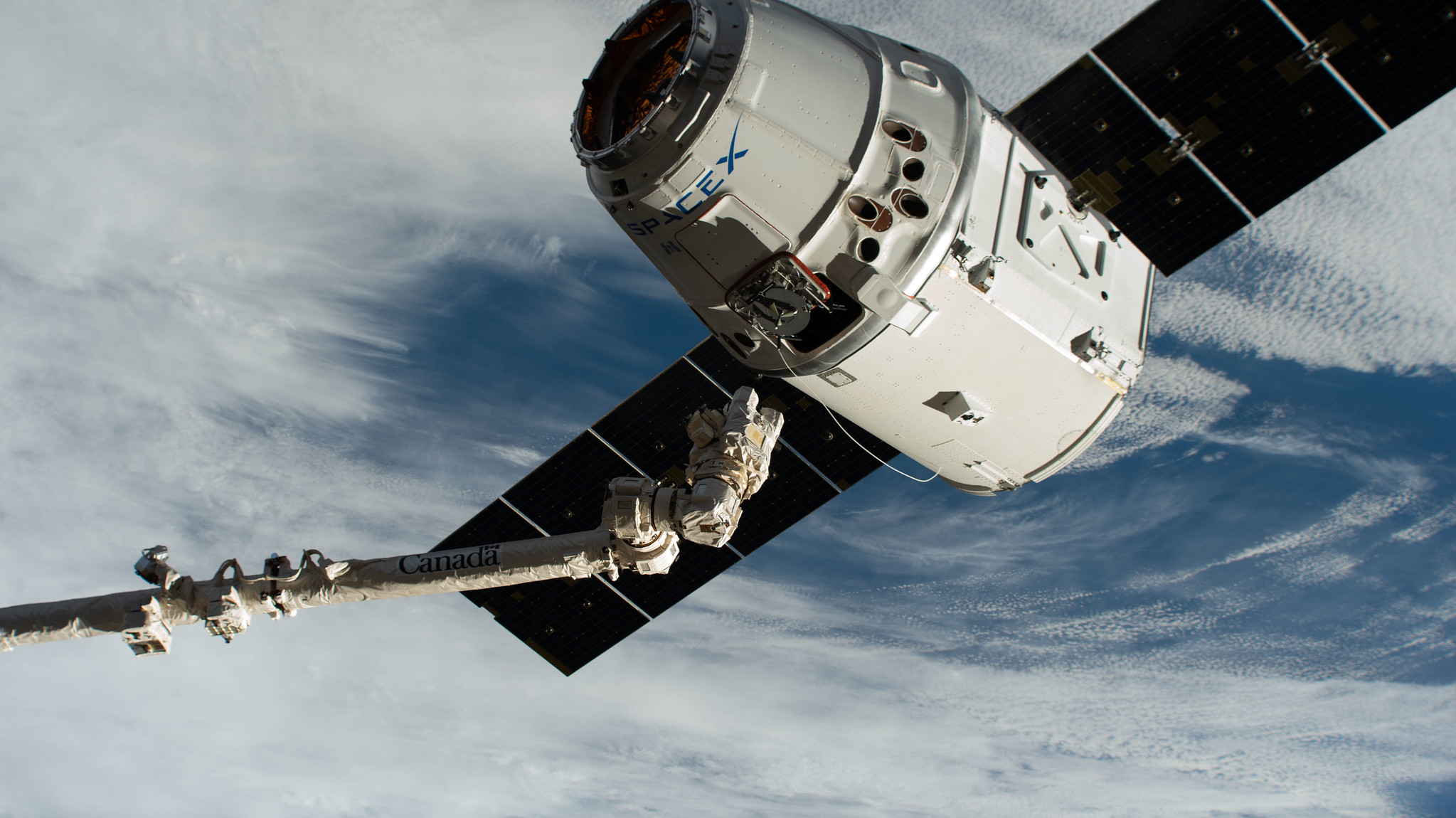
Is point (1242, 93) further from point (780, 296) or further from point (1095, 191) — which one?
point (780, 296)

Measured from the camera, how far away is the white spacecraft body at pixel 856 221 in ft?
31.0

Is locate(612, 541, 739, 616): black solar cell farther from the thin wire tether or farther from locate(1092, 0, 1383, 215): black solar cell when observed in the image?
locate(1092, 0, 1383, 215): black solar cell

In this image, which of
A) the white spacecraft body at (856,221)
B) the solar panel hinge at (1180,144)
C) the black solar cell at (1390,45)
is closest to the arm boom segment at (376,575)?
the white spacecraft body at (856,221)

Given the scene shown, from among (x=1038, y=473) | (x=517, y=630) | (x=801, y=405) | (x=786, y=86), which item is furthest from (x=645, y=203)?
(x=517, y=630)

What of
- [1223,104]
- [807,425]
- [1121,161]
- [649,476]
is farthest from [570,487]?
[1223,104]

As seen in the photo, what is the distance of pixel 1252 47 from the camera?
11242 millimetres

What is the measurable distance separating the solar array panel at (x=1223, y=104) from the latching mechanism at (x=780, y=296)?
4497mm

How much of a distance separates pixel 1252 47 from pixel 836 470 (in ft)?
26.0

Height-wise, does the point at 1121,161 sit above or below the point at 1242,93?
below

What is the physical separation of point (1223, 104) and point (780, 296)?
668 cm

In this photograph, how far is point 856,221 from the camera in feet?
31.4

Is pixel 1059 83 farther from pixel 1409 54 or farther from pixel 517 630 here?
pixel 517 630

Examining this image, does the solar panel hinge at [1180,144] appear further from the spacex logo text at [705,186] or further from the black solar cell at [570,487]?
the black solar cell at [570,487]

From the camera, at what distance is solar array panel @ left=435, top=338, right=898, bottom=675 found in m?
14.4
